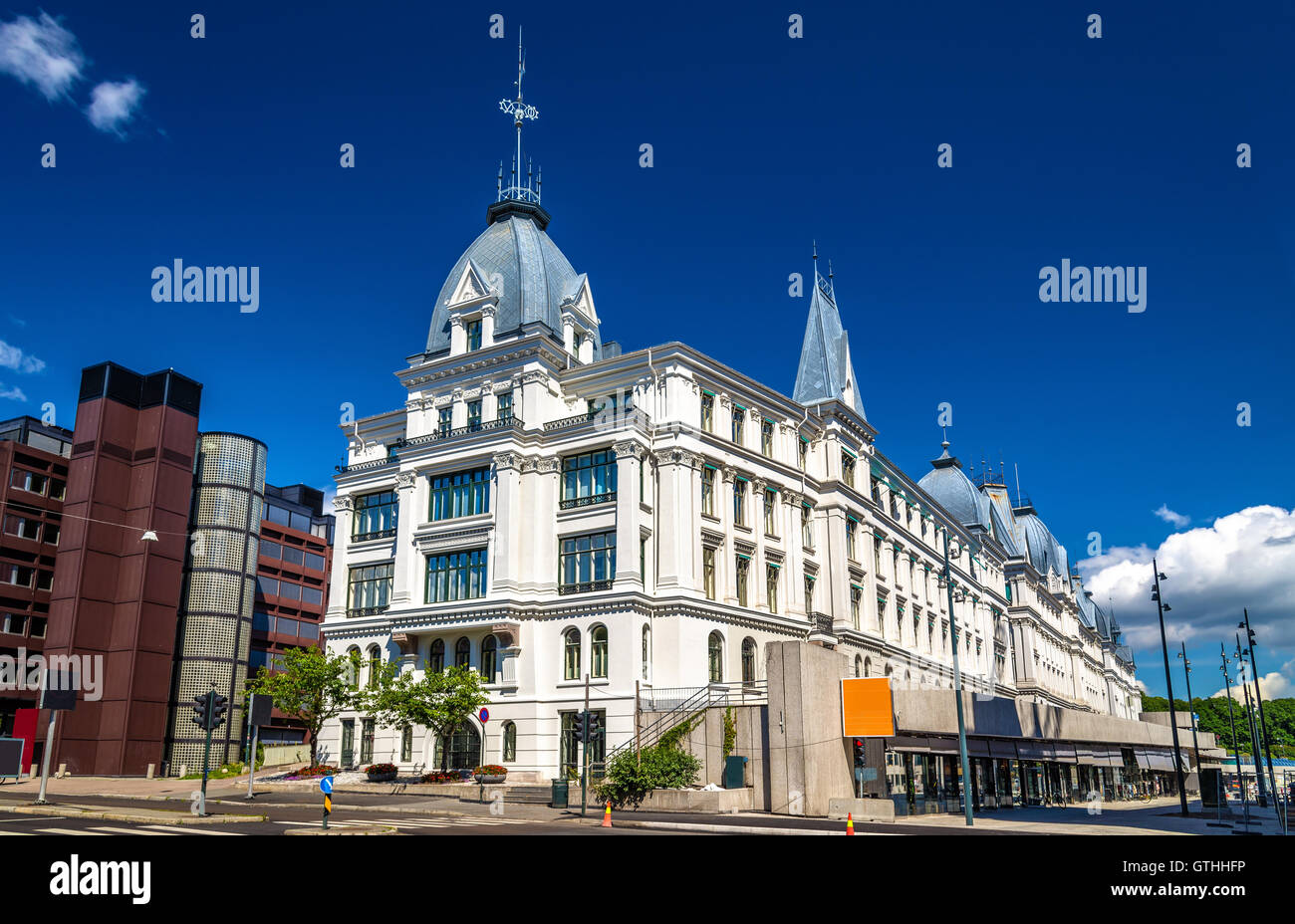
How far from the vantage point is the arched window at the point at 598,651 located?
1809 inches

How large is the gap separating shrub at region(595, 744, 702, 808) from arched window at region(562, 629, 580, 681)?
1009cm

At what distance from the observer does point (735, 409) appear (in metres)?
53.8

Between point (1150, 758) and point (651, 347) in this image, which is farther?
point (1150, 758)

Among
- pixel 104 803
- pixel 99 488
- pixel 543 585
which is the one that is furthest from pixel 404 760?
pixel 99 488

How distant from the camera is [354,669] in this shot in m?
53.1

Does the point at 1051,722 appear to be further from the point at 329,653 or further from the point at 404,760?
the point at 329,653

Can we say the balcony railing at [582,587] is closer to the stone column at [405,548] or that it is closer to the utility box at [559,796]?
the stone column at [405,548]

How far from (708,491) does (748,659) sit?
28.4 feet

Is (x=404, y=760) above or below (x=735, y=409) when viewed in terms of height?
below

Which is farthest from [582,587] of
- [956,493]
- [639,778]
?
[956,493]

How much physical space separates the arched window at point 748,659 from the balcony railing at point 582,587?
321 inches

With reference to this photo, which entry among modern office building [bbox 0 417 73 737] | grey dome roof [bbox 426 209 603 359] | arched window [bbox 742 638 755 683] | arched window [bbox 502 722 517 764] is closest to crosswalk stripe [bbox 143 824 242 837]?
arched window [bbox 502 722 517 764]
